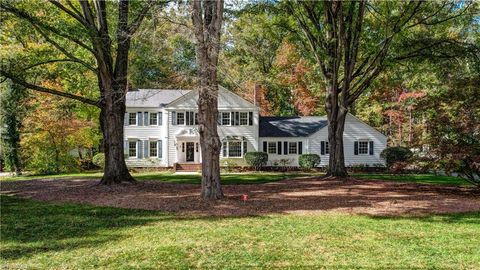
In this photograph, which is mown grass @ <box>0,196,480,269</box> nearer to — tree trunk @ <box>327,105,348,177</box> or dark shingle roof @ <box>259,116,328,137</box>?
tree trunk @ <box>327,105,348,177</box>

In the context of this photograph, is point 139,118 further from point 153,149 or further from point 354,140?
point 354,140

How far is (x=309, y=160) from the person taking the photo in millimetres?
30281

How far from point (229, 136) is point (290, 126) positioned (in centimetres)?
544

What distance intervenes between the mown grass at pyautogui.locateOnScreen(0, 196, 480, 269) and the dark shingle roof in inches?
873

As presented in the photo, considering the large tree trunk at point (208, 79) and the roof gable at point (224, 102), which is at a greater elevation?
the roof gable at point (224, 102)

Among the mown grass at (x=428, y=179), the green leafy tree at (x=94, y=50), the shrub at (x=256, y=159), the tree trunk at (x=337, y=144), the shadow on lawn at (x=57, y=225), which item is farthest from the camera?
the shrub at (x=256, y=159)

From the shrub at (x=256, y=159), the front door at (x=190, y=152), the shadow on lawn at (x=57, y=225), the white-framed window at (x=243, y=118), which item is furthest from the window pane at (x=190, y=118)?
the shadow on lawn at (x=57, y=225)

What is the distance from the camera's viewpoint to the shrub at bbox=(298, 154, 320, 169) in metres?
30.3

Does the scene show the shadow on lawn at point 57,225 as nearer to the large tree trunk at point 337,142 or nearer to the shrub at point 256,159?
the large tree trunk at point 337,142

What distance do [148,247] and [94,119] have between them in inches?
1091

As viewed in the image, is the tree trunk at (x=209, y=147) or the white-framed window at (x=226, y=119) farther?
the white-framed window at (x=226, y=119)

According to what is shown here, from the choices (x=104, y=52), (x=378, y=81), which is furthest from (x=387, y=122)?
(x=104, y=52)

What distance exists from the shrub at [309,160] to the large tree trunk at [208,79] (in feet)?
61.1

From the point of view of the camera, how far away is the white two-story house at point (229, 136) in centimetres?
3183
